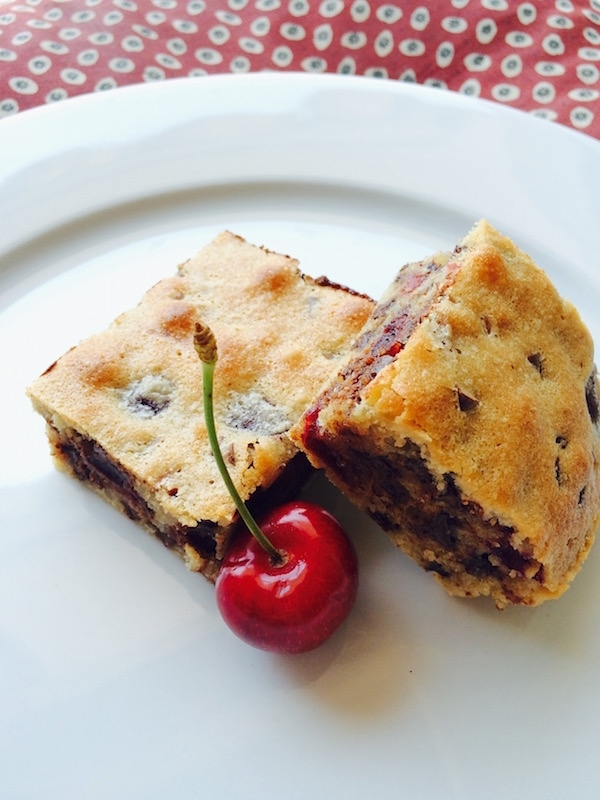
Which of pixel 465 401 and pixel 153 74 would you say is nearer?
pixel 465 401

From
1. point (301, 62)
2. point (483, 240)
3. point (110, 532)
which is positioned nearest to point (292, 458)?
point (110, 532)

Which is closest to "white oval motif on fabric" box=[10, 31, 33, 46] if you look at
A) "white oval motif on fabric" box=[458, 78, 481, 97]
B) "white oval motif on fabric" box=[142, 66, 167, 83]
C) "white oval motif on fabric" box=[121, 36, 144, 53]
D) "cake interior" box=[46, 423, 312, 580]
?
"white oval motif on fabric" box=[121, 36, 144, 53]

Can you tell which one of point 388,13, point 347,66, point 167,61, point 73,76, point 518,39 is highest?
point 518,39

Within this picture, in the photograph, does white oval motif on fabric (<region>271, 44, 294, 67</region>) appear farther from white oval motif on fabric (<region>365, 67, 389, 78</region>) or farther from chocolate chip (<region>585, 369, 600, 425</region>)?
chocolate chip (<region>585, 369, 600, 425</region>)

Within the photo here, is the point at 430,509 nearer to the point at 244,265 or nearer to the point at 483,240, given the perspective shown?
the point at 483,240

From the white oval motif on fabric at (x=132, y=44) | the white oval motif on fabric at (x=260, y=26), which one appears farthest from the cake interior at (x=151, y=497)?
the white oval motif on fabric at (x=260, y=26)

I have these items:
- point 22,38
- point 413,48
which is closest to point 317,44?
point 413,48

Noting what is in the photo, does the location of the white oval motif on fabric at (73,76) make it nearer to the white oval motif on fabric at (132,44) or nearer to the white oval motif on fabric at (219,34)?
the white oval motif on fabric at (132,44)

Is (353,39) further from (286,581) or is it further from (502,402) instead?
(286,581)
